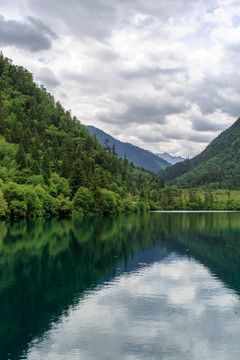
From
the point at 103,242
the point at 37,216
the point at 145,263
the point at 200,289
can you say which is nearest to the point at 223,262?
the point at 145,263

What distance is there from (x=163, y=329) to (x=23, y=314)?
8.28 metres

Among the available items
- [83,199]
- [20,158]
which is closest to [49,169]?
[20,158]

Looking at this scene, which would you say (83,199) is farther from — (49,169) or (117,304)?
(117,304)

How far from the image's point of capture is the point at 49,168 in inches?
5027

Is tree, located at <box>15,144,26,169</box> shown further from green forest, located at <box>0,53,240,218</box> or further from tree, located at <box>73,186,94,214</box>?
tree, located at <box>73,186,94,214</box>

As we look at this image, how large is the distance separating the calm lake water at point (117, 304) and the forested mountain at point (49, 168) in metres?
58.1

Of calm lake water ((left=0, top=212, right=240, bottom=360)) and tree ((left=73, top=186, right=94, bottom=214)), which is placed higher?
tree ((left=73, top=186, right=94, bottom=214))

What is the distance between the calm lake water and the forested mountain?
58.1 metres

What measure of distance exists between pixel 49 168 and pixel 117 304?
10970 centimetres

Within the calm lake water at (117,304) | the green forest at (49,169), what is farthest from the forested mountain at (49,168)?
the calm lake water at (117,304)

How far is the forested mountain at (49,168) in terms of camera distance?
339ft

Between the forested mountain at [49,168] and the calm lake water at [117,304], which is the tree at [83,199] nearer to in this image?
the forested mountain at [49,168]

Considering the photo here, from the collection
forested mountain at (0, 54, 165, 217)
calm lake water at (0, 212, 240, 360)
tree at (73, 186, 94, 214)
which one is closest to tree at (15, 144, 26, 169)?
forested mountain at (0, 54, 165, 217)

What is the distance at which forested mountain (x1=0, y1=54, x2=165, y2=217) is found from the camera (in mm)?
103375
